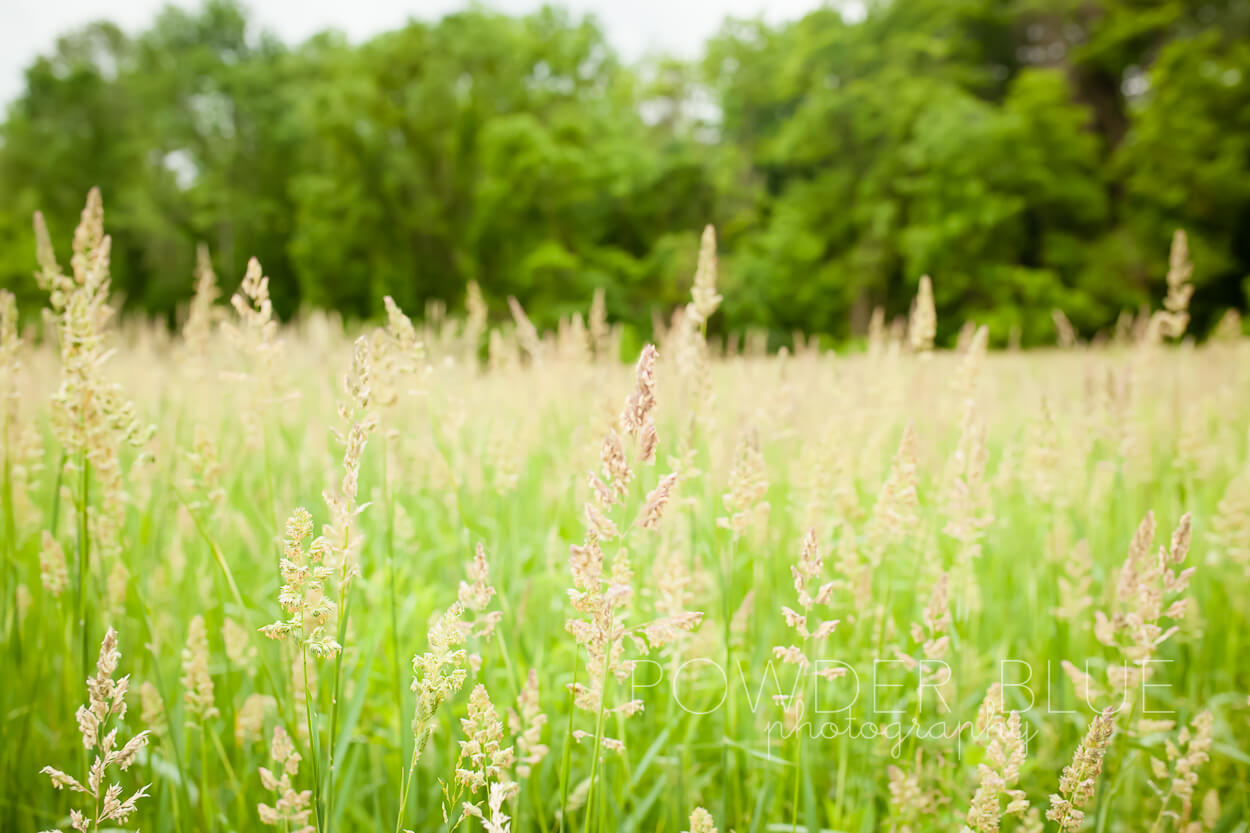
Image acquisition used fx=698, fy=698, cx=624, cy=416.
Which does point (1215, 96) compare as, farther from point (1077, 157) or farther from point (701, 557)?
point (701, 557)

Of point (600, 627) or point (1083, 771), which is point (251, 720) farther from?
point (1083, 771)

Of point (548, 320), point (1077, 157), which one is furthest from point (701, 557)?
point (1077, 157)

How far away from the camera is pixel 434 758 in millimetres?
1720

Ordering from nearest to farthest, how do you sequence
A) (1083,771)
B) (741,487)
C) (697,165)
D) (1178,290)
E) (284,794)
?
(1083,771) < (284,794) < (741,487) < (1178,290) < (697,165)

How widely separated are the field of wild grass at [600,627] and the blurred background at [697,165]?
60.0 feet

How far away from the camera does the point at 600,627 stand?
99 centimetres

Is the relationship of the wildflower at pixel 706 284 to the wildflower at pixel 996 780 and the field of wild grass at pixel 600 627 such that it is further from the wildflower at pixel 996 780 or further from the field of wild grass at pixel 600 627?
the wildflower at pixel 996 780

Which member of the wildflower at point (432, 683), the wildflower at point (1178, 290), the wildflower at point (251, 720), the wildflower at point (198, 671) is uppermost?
the wildflower at point (1178, 290)

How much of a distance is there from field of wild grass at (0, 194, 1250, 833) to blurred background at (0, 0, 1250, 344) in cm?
1828

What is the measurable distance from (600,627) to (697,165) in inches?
965

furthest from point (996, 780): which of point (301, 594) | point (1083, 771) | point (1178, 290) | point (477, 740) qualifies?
point (1178, 290)

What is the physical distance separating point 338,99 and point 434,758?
75.4ft

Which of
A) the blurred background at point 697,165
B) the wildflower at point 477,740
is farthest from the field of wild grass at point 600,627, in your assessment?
the blurred background at point 697,165

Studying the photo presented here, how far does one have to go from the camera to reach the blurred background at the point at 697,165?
2000 cm
